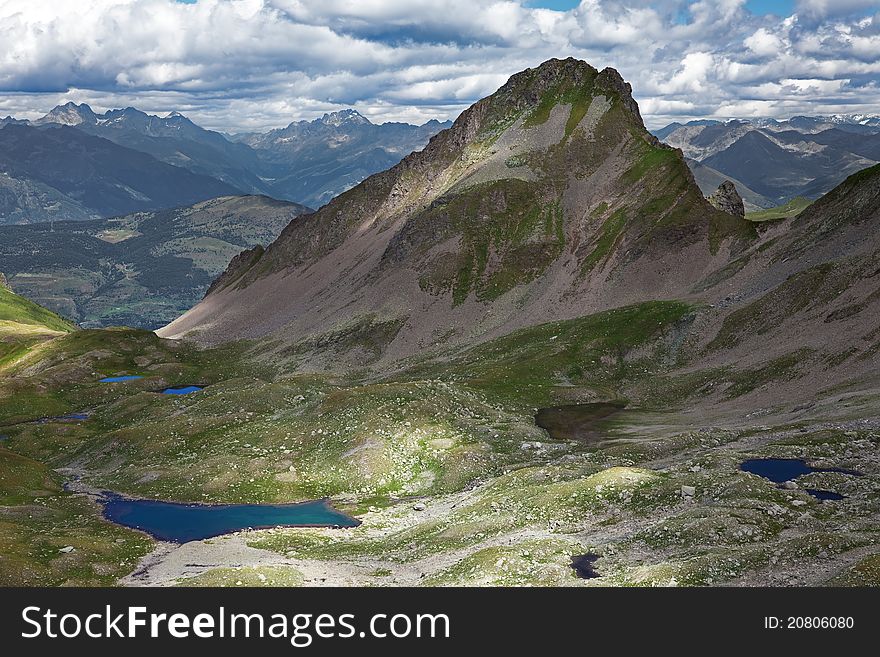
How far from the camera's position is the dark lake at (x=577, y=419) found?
112 meters

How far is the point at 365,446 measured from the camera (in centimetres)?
10512

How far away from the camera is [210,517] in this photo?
92.4 m

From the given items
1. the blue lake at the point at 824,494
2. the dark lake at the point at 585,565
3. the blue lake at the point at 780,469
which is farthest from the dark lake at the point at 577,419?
the dark lake at the point at 585,565

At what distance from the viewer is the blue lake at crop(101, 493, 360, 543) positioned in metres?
87.8

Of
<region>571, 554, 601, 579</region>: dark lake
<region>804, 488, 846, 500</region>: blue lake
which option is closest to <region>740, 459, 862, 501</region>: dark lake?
<region>804, 488, 846, 500</region>: blue lake

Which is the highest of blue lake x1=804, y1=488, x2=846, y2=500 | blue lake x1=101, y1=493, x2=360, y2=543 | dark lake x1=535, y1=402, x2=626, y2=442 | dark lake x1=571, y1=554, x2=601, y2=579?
dark lake x1=535, y1=402, x2=626, y2=442

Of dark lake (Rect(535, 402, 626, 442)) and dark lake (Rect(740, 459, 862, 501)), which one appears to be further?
dark lake (Rect(535, 402, 626, 442))

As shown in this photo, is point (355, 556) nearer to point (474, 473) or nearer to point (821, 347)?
point (474, 473)

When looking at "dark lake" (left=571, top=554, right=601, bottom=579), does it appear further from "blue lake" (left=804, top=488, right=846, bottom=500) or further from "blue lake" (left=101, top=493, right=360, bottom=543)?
"blue lake" (left=101, top=493, right=360, bottom=543)

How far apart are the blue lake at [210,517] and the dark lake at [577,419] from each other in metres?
39.1

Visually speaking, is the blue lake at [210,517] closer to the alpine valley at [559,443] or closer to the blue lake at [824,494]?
the alpine valley at [559,443]

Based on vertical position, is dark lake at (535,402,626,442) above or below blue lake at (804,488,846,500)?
above

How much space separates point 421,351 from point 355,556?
4873 inches

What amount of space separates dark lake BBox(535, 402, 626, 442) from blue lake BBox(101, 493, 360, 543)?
39.1 m
